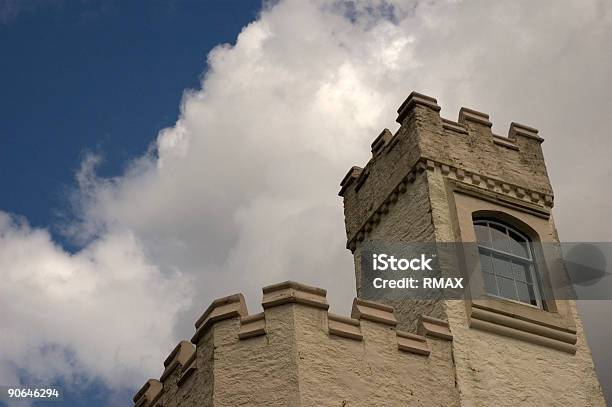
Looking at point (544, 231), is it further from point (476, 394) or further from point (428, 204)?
point (476, 394)

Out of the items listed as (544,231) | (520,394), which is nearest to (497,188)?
(544,231)

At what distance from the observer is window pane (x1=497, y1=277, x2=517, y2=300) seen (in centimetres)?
1371

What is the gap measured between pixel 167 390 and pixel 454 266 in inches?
173

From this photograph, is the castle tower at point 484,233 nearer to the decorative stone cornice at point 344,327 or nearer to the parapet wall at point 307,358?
the parapet wall at point 307,358

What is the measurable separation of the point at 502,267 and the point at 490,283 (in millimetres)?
462

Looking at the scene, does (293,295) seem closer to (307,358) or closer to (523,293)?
(307,358)

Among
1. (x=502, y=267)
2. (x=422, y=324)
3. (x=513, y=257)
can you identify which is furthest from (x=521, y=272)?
(x=422, y=324)

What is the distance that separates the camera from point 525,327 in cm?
1307

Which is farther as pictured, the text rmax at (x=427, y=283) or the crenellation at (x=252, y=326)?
the text rmax at (x=427, y=283)

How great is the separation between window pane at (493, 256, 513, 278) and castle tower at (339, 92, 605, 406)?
0.02 meters

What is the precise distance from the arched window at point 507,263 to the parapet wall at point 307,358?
206 centimetres

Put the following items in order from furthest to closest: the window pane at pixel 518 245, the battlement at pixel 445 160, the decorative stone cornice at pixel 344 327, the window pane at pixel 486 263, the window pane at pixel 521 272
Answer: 1. the battlement at pixel 445 160
2. the window pane at pixel 518 245
3. the window pane at pixel 521 272
4. the window pane at pixel 486 263
5. the decorative stone cornice at pixel 344 327

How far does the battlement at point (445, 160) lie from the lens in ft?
48.1

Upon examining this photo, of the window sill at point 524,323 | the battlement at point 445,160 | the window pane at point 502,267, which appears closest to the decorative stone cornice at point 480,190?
the battlement at point 445,160
